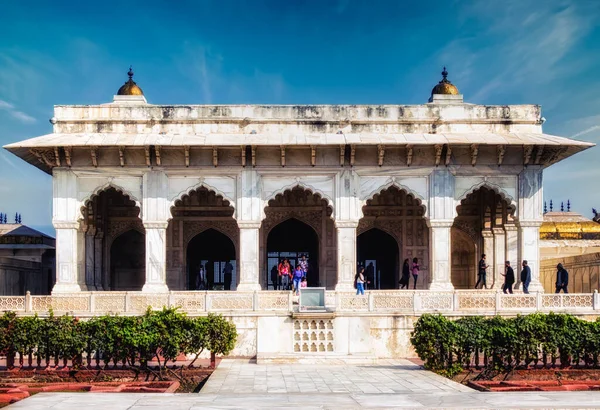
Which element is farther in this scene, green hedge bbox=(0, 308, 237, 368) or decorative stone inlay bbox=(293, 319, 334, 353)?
decorative stone inlay bbox=(293, 319, 334, 353)

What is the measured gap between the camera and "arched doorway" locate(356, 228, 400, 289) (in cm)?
2277

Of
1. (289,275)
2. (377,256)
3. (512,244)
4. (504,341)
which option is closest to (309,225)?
(289,275)

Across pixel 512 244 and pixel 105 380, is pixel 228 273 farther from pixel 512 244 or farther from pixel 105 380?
pixel 105 380

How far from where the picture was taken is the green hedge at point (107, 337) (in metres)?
12.4

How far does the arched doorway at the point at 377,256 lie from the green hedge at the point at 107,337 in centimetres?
1047

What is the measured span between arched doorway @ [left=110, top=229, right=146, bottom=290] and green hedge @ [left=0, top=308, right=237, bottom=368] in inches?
361

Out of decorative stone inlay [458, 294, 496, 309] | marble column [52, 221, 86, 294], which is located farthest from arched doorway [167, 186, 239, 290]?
decorative stone inlay [458, 294, 496, 309]

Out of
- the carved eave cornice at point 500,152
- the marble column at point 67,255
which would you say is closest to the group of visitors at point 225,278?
the marble column at point 67,255

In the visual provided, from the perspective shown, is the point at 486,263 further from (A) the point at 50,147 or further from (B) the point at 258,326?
(A) the point at 50,147

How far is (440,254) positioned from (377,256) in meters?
4.17

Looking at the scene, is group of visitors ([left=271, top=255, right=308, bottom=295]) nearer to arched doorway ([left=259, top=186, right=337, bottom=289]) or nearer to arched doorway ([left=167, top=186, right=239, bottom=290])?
arched doorway ([left=259, top=186, right=337, bottom=289])

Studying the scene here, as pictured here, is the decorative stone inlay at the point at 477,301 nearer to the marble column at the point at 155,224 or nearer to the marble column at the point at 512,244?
the marble column at the point at 512,244

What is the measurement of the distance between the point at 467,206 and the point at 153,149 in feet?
28.7

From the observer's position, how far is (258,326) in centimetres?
1543
